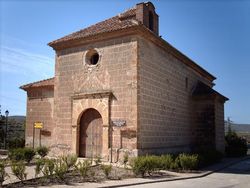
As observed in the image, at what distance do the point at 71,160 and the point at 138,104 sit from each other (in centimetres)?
389

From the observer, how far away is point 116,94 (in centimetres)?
1385

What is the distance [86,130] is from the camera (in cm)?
1487

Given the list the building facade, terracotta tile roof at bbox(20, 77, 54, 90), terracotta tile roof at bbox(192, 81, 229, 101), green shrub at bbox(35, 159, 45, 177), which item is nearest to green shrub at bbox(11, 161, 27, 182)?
green shrub at bbox(35, 159, 45, 177)

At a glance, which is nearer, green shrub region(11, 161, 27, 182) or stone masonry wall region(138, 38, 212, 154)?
green shrub region(11, 161, 27, 182)

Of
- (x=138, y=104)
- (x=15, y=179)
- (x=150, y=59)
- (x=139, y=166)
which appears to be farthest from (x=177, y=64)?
(x=15, y=179)

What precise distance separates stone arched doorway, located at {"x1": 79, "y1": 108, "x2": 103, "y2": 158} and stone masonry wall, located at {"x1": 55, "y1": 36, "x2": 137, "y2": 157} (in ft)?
2.03

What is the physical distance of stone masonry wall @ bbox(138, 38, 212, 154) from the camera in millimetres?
13723

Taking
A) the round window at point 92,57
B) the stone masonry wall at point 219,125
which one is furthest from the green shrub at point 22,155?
the stone masonry wall at point 219,125

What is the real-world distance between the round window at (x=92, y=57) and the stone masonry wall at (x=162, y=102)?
8.67 ft

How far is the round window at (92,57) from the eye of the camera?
1520 cm

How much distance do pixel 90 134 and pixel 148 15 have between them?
6812 millimetres

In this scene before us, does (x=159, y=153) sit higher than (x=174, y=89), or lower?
lower

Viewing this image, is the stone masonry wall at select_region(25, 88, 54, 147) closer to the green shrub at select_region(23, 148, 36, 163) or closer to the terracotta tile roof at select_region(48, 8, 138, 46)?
the terracotta tile roof at select_region(48, 8, 138, 46)

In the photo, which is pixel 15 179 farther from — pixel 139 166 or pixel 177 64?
pixel 177 64
